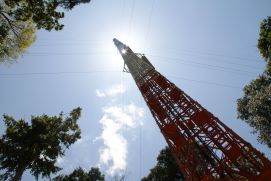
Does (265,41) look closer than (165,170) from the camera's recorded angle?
Yes

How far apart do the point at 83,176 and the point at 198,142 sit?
2127 cm

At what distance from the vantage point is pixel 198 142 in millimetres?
12242

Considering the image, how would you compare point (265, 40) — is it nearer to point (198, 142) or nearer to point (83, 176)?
point (198, 142)

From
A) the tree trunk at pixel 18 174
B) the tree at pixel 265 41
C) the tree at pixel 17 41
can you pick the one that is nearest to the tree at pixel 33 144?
the tree trunk at pixel 18 174

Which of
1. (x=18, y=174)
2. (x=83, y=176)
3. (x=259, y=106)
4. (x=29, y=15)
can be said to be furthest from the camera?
(x=83, y=176)

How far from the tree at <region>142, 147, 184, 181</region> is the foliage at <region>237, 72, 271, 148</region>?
8771 millimetres

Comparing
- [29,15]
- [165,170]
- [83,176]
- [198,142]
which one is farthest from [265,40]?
[83,176]

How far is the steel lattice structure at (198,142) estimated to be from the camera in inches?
404

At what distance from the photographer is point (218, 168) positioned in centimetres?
1052

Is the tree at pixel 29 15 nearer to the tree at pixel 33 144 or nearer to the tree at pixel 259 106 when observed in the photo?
the tree at pixel 33 144

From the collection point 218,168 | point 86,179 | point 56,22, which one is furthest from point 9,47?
point 86,179

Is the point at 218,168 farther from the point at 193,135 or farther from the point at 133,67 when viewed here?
the point at 133,67

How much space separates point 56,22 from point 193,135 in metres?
8.52

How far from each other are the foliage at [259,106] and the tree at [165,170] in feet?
28.8
